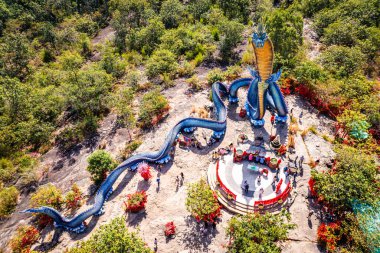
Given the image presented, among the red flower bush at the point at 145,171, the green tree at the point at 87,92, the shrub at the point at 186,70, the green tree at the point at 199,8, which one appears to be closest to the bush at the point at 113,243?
the red flower bush at the point at 145,171

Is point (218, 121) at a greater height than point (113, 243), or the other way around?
point (113, 243)

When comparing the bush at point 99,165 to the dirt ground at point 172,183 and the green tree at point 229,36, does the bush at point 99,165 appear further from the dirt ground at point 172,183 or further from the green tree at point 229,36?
the green tree at point 229,36

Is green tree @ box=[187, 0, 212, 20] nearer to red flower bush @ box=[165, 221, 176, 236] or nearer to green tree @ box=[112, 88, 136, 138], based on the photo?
green tree @ box=[112, 88, 136, 138]

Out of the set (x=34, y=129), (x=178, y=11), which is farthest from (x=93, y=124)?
(x=178, y=11)

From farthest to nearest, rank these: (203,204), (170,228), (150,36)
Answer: (150,36) < (170,228) < (203,204)

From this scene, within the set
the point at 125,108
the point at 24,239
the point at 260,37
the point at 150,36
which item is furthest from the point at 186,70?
the point at 24,239

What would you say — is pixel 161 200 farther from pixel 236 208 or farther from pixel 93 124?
pixel 93 124

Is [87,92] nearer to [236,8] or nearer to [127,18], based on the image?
[127,18]
